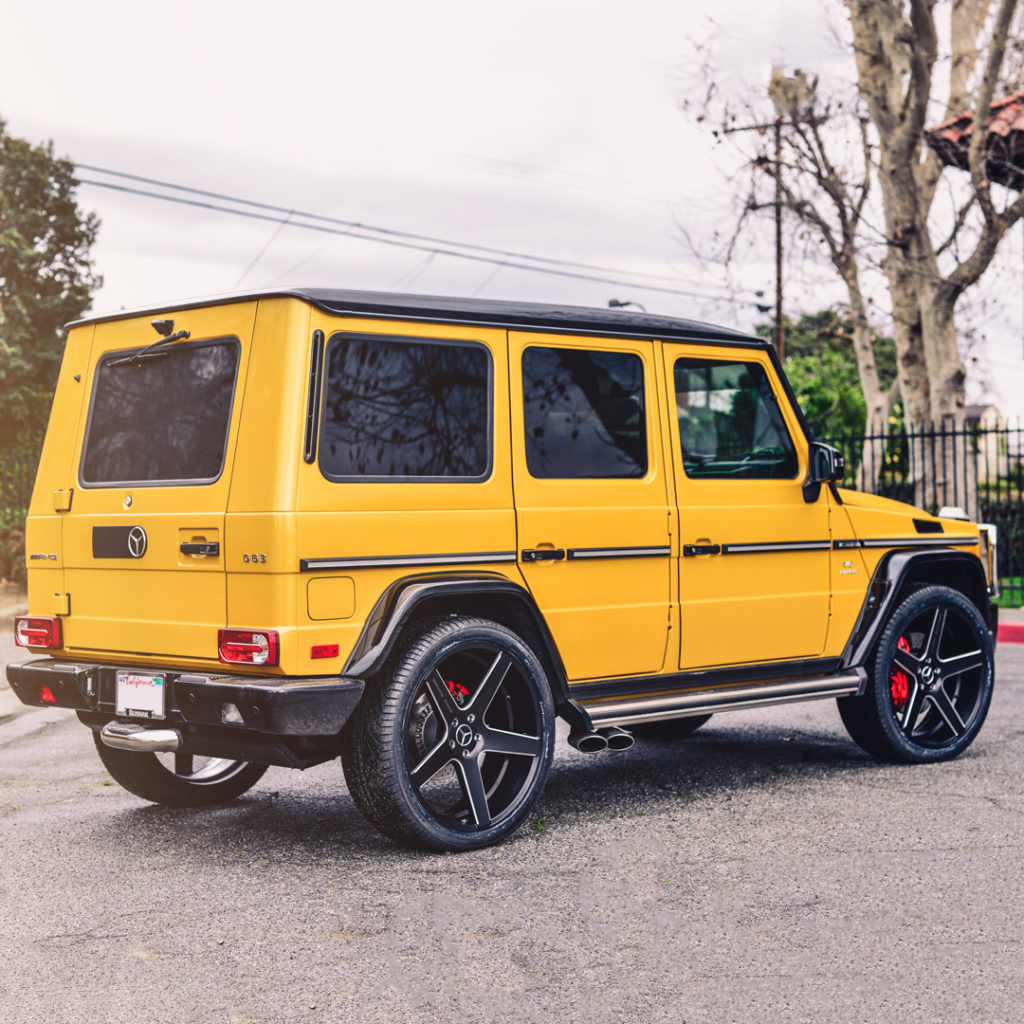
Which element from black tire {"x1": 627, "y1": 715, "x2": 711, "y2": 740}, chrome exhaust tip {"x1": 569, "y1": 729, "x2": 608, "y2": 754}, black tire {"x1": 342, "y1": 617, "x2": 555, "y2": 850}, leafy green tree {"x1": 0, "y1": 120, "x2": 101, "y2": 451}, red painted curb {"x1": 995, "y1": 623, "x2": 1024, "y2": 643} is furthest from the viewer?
leafy green tree {"x1": 0, "y1": 120, "x2": 101, "y2": 451}

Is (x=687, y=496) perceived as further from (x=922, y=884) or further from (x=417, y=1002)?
(x=417, y=1002)

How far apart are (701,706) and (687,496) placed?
3.16ft

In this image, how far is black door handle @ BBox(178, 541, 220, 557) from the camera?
4930 mm

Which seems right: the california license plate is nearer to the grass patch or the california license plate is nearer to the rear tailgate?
the rear tailgate

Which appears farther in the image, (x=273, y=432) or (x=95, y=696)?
(x=95, y=696)

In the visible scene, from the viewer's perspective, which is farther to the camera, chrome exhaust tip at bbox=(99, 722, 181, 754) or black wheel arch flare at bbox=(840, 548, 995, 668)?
black wheel arch flare at bbox=(840, 548, 995, 668)

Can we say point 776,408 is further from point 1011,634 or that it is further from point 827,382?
point 827,382

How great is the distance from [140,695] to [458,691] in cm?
126

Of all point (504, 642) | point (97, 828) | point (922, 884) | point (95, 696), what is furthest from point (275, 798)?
point (922, 884)

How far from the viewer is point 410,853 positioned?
5.22m

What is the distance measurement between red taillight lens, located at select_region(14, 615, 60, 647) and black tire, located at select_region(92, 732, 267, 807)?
483 millimetres

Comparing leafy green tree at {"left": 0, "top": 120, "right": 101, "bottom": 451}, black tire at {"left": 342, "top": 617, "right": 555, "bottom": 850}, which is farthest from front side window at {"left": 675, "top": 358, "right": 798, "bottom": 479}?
leafy green tree at {"left": 0, "top": 120, "right": 101, "bottom": 451}

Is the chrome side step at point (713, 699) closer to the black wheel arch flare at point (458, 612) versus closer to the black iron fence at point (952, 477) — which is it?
the black wheel arch flare at point (458, 612)

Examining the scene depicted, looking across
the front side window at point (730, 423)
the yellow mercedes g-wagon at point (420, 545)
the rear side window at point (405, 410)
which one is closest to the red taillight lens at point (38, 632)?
the yellow mercedes g-wagon at point (420, 545)
